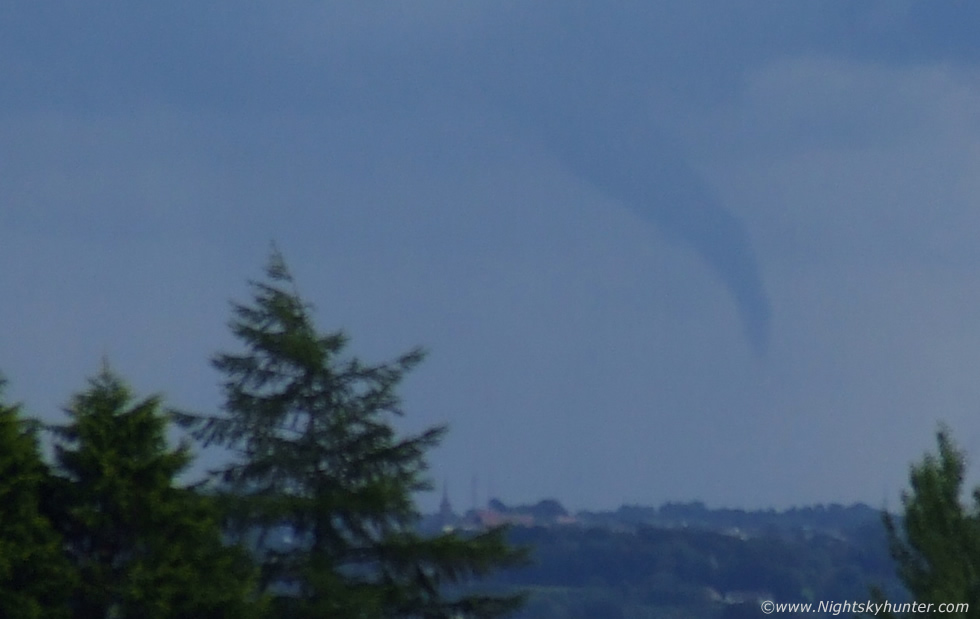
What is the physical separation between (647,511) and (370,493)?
115705mm

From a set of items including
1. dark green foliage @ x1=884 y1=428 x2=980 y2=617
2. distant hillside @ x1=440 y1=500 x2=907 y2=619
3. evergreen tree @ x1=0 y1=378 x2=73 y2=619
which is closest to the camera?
evergreen tree @ x1=0 y1=378 x2=73 y2=619

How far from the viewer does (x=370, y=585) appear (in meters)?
13.3

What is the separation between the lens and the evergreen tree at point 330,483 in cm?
1340

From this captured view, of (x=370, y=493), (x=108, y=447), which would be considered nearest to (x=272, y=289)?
(x=370, y=493)

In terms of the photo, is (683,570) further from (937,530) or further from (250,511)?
(250,511)

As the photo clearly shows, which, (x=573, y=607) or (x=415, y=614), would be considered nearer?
(x=415, y=614)

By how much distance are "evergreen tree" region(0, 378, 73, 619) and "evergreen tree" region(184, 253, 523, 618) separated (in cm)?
241

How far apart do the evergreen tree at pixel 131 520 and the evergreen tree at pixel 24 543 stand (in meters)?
0.25

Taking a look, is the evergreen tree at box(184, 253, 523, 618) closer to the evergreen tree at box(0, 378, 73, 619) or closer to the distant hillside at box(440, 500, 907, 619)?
the evergreen tree at box(0, 378, 73, 619)

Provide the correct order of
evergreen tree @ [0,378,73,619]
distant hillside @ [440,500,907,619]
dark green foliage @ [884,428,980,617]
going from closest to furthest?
evergreen tree @ [0,378,73,619] → dark green foliage @ [884,428,980,617] → distant hillside @ [440,500,907,619]

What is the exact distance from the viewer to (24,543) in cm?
1072

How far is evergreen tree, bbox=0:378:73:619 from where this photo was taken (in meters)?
10.6

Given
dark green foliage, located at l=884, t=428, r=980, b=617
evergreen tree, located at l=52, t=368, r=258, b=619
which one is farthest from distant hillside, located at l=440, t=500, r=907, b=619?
evergreen tree, located at l=52, t=368, r=258, b=619

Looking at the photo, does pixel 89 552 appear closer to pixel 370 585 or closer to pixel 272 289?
pixel 370 585
